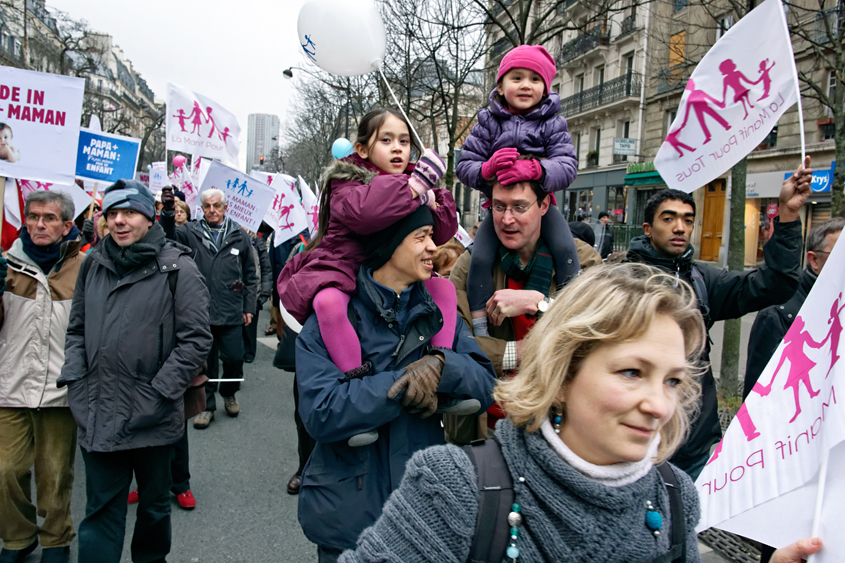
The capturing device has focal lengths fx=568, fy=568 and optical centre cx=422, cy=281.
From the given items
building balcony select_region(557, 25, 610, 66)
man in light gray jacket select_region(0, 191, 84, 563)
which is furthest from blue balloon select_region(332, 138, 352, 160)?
building balcony select_region(557, 25, 610, 66)

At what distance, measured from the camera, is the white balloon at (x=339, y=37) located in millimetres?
2893

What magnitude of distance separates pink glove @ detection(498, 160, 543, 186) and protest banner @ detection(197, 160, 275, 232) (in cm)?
505

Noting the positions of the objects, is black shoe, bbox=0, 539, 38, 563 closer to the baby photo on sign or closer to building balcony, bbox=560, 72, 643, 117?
the baby photo on sign

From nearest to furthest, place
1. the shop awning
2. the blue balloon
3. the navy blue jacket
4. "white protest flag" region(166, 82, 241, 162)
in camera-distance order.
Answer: the navy blue jacket → the blue balloon → "white protest flag" region(166, 82, 241, 162) → the shop awning

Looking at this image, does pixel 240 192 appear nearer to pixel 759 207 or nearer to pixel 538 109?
pixel 538 109

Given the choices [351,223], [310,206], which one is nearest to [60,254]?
[351,223]

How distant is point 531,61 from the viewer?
8.71 feet

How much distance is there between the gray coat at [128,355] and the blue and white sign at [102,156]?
2.83 metres

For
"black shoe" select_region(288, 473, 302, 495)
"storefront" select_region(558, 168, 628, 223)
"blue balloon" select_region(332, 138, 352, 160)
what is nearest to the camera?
"black shoe" select_region(288, 473, 302, 495)

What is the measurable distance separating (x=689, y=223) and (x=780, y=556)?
1869mm

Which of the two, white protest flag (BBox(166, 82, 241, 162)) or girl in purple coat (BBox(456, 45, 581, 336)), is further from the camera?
white protest flag (BBox(166, 82, 241, 162))

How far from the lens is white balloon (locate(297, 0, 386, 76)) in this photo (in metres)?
→ 2.89

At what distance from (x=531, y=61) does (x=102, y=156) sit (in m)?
4.53

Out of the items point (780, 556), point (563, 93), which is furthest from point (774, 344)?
point (563, 93)
